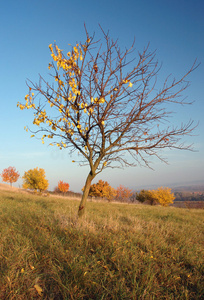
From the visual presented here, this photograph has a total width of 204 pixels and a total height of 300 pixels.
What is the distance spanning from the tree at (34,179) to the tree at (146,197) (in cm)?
2093

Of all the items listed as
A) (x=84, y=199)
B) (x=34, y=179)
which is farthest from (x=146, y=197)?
(x=84, y=199)

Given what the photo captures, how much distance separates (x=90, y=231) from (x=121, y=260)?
1.42 m

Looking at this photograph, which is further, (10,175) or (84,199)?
(10,175)

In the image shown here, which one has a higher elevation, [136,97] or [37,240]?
[136,97]

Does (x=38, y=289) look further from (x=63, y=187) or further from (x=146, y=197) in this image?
(x=63, y=187)

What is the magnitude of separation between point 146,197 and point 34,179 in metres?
23.8

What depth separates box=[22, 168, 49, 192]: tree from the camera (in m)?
37.1

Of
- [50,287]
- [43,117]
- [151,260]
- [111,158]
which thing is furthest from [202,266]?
[43,117]

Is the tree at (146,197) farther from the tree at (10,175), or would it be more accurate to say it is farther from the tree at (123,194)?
the tree at (10,175)

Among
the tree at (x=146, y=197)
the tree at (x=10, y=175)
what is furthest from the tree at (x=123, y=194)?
the tree at (x=10, y=175)

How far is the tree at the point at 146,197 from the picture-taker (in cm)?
3622

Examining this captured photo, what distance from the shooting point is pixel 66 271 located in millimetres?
2689

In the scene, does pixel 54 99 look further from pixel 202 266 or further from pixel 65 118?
pixel 202 266

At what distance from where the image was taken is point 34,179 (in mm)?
37156
